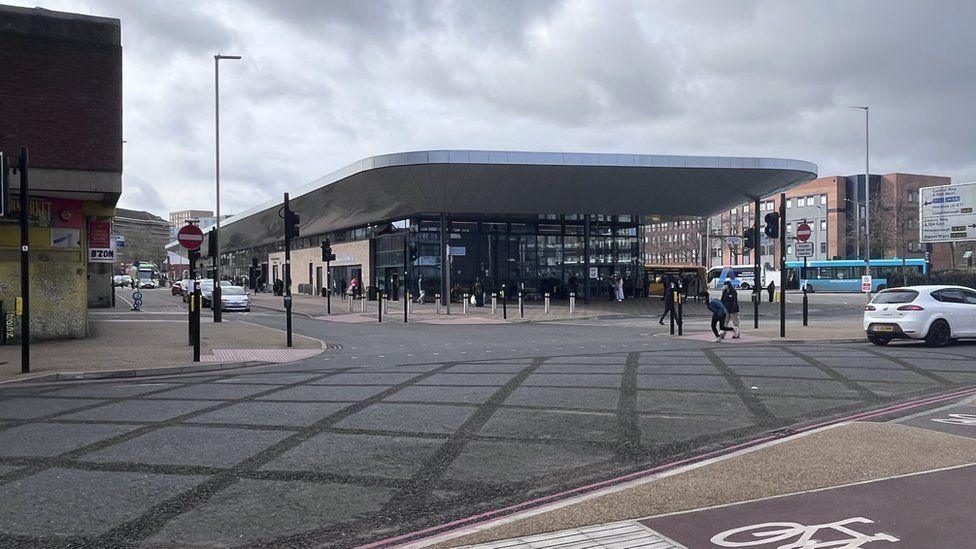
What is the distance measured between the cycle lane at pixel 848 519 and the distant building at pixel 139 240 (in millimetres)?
59426

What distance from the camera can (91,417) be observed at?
29.7 feet

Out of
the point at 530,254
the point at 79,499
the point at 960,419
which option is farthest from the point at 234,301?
the point at 960,419

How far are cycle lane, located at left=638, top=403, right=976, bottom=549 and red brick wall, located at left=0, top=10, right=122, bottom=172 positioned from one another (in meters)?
17.5

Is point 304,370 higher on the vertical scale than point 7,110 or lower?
lower

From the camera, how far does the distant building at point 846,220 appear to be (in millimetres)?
77688

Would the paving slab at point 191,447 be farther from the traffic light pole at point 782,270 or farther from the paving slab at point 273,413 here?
the traffic light pole at point 782,270

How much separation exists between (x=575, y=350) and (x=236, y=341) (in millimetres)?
9148

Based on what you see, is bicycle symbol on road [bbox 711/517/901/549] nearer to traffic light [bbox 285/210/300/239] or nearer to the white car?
the white car

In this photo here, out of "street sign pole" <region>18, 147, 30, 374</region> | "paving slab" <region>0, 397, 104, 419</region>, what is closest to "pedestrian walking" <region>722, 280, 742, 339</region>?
"paving slab" <region>0, 397, 104, 419</region>

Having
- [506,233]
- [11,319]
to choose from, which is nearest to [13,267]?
[11,319]

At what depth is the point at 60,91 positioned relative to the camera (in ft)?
60.0

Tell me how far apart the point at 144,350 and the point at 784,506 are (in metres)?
15.6

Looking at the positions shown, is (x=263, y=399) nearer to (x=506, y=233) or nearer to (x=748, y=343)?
(x=748, y=343)

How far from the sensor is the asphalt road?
536 cm
